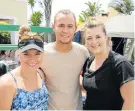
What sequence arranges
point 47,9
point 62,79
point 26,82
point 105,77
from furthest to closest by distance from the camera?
point 47,9, point 62,79, point 105,77, point 26,82

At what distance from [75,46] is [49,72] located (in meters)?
0.37

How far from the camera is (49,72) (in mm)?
2600

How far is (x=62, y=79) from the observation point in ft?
8.46

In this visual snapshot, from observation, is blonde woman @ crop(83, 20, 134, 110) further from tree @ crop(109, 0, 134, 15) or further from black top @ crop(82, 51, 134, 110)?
tree @ crop(109, 0, 134, 15)

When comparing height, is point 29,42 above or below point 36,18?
below

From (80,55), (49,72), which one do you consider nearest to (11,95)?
(49,72)

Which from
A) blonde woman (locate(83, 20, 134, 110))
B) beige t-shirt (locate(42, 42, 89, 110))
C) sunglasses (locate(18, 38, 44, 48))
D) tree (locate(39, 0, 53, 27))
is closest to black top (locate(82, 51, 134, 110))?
blonde woman (locate(83, 20, 134, 110))

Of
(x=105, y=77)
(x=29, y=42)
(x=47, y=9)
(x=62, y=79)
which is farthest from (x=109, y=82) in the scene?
(x=47, y=9)

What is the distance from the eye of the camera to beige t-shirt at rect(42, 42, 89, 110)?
8.43ft

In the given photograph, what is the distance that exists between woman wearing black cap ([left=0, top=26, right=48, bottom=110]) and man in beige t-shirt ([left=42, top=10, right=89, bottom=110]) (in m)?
0.40

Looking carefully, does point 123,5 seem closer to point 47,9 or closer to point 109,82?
point 47,9

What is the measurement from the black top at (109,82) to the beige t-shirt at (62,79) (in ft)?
0.96

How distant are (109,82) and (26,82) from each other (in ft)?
2.05

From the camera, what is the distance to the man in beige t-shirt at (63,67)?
257 cm
